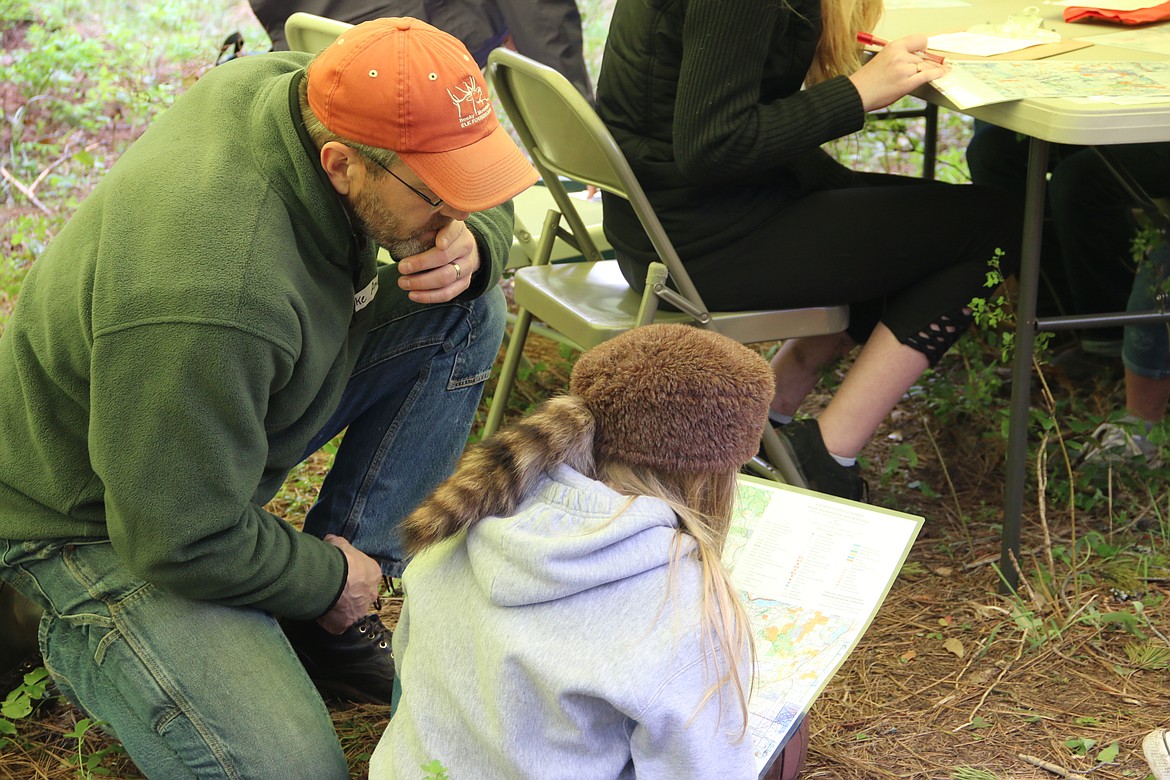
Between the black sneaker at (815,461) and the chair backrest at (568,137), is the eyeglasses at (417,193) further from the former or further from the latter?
the black sneaker at (815,461)

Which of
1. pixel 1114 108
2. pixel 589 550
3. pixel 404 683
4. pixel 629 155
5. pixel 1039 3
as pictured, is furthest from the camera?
pixel 1039 3

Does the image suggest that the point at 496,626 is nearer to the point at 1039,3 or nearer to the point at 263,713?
the point at 263,713

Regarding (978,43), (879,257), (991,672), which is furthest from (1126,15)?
(991,672)

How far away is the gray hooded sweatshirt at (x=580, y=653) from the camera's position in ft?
3.84

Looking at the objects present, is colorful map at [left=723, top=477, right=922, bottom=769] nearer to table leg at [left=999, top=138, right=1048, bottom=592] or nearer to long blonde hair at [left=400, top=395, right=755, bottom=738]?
long blonde hair at [left=400, top=395, right=755, bottom=738]

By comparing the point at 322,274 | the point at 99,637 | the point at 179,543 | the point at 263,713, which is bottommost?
the point at 263,713

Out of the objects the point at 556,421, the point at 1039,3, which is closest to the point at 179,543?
the point at 556,421

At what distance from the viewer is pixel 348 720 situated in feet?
6.46

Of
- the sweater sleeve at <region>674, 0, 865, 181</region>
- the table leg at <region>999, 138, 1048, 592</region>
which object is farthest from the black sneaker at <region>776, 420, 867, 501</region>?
the sweater sleeve at <region>674, 0, 865, 181</region>

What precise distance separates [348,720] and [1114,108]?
1.60 m

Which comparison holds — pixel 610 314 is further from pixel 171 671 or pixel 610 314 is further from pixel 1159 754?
pixel 1159 754

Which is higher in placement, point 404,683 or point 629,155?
point 629,155

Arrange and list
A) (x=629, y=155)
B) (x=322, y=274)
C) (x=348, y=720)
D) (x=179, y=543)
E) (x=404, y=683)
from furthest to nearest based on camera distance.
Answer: (x=629, y=155) < (x=348, y=720) < (x=322, y=274) < (x=179, y=543) < (x=404, y=683)

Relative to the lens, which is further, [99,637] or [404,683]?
[99,637]
